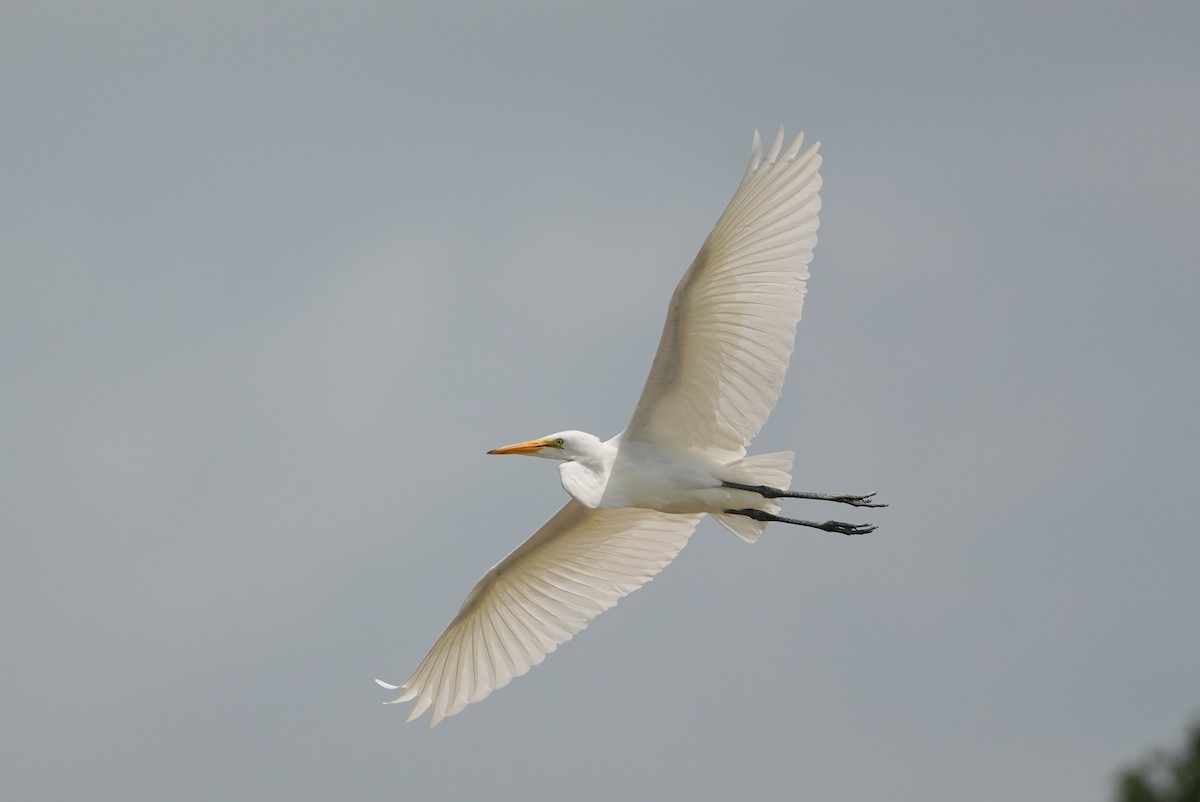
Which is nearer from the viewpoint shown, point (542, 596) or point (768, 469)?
point (768, 469)

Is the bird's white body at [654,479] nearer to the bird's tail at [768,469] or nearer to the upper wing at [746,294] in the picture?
the bird's tail at [768,469]

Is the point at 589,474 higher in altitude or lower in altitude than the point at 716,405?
lower

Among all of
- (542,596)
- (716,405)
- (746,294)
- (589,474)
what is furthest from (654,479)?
(542,596)

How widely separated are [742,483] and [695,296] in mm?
1676

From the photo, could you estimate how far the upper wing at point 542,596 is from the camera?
653 inches

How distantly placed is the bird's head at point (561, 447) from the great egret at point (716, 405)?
0.01m

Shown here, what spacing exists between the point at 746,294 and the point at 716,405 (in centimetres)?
97

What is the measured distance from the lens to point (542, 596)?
55.4 feet

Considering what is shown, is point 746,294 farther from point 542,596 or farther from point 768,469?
point 542,596

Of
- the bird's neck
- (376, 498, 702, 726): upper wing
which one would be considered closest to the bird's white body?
the bird's neck

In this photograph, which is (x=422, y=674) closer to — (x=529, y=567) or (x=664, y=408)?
(x=529, y=567)

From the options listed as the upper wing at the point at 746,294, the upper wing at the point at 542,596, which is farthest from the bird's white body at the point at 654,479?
the upper wing at the point at 542,596

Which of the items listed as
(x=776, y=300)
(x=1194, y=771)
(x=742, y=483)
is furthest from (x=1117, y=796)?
(x=776, y=300)

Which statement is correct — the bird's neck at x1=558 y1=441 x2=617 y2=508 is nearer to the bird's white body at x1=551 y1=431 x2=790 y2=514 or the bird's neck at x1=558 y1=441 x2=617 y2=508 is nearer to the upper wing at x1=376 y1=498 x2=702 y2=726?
the bird's white body at x1=551 y1=431 x2=790 y2=514
